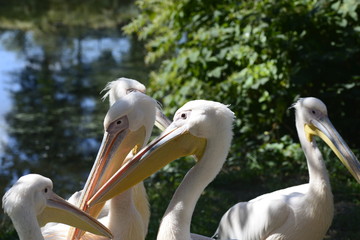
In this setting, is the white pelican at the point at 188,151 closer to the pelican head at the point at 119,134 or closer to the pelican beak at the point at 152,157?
the pelican beak at the point at 152,157

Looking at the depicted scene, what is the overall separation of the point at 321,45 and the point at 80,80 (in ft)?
21.1

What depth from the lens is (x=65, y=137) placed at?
9391mm

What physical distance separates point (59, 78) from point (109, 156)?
907 cm

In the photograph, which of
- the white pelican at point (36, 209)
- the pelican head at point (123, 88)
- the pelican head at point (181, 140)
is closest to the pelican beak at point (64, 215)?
the white pelican at point (36, 209)

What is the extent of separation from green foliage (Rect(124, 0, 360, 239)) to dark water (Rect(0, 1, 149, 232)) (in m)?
1.90

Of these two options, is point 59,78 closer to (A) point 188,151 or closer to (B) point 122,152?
(B) point 122,152

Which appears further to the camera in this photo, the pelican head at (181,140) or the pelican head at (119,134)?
the pelican head at (119,134)

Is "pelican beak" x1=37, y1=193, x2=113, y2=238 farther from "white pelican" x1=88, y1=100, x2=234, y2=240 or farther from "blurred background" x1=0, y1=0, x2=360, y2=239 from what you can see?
"blurred background" x1=0, y1=0, x2=360, y2=239

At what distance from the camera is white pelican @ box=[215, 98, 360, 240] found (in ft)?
13.2

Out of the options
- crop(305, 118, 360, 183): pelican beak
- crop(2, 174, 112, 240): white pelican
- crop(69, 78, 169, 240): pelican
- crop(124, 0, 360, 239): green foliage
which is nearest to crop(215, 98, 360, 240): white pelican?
crop(305, 118, 360, 183): pelican beak

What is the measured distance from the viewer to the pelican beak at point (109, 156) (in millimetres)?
3594

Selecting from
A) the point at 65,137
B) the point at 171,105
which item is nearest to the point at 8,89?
the point at 65,137

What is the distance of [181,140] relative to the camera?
10.8 feet

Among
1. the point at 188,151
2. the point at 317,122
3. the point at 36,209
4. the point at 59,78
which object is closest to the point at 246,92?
the point at 317,122
